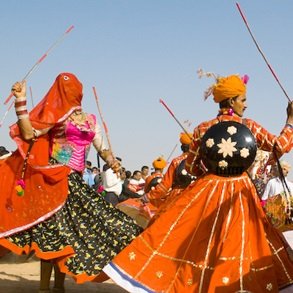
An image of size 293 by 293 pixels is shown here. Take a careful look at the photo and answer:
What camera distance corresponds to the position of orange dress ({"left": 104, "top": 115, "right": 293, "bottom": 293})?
4.95 meters

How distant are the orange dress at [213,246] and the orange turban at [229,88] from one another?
238 mm

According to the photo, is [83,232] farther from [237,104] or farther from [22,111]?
[237,104]

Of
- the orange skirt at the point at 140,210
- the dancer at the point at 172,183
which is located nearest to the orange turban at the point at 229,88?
the dancer at the point at 172,183

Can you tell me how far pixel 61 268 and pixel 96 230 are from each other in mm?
476

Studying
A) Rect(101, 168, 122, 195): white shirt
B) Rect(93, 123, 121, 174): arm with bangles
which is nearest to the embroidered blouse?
Rect(93, 123, 121, 174): arm with bangles

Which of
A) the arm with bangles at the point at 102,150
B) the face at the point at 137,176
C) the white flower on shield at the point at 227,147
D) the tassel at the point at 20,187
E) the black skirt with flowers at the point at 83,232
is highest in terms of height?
the white flower on shield at the point at 227,147

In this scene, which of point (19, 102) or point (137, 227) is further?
point (137, 227)

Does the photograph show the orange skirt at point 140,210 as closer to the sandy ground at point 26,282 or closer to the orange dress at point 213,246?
the sandy ground at point 26,282

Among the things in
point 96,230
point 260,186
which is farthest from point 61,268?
point 260,186

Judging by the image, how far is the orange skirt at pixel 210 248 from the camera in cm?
495

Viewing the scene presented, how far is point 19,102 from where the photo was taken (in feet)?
18.6

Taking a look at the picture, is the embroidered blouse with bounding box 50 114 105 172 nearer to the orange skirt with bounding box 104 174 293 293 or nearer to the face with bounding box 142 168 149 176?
the orange skirt with bounding box 104 174 293 293

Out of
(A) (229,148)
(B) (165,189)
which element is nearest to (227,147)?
(A) (229,148)

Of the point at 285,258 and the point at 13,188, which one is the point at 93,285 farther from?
the point at 285,258
